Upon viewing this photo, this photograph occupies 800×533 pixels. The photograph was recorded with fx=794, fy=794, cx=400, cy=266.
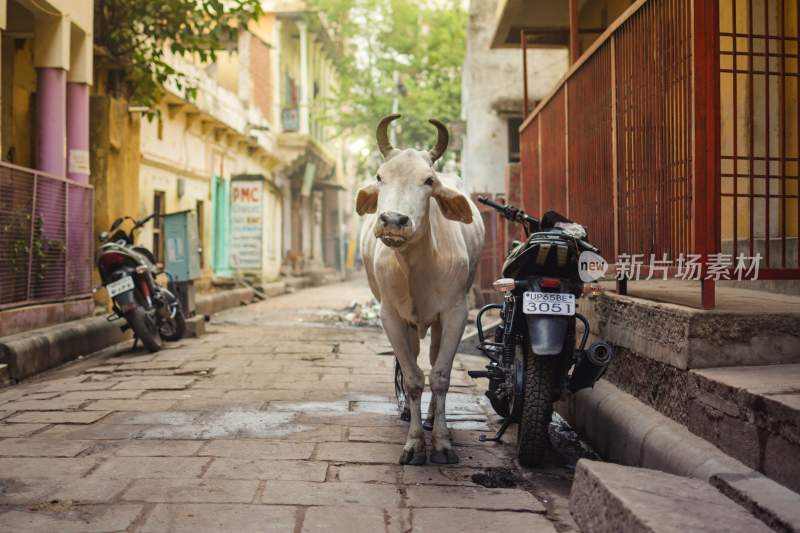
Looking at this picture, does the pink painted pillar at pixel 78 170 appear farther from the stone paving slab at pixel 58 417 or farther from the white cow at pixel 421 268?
the white cow at pixel 421 268

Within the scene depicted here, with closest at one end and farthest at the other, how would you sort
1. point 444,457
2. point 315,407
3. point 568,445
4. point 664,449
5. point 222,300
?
point 664,449
point 444,457
point 568,445
point 315,407
point 222,300

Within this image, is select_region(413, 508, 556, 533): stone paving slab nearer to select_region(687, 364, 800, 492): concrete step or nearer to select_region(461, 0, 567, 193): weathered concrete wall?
select_region(687, 364, 800, 492): concrete step

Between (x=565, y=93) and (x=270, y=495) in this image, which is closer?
(x=270, y=495)

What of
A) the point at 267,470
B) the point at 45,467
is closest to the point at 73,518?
the point at 45,467

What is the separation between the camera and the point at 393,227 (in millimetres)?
4051

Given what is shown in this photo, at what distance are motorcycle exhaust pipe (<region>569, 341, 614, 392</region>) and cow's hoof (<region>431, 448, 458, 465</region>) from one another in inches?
29.5

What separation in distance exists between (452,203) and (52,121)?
22.5ft

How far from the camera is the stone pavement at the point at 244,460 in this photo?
338 cm

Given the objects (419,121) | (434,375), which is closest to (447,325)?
(434,375)

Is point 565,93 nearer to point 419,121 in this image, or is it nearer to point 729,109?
point 729,109

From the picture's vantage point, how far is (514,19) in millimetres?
11422

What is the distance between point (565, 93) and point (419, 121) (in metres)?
21.0

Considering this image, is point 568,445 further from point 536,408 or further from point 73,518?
point 73,518

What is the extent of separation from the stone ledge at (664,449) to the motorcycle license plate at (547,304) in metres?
0.67
